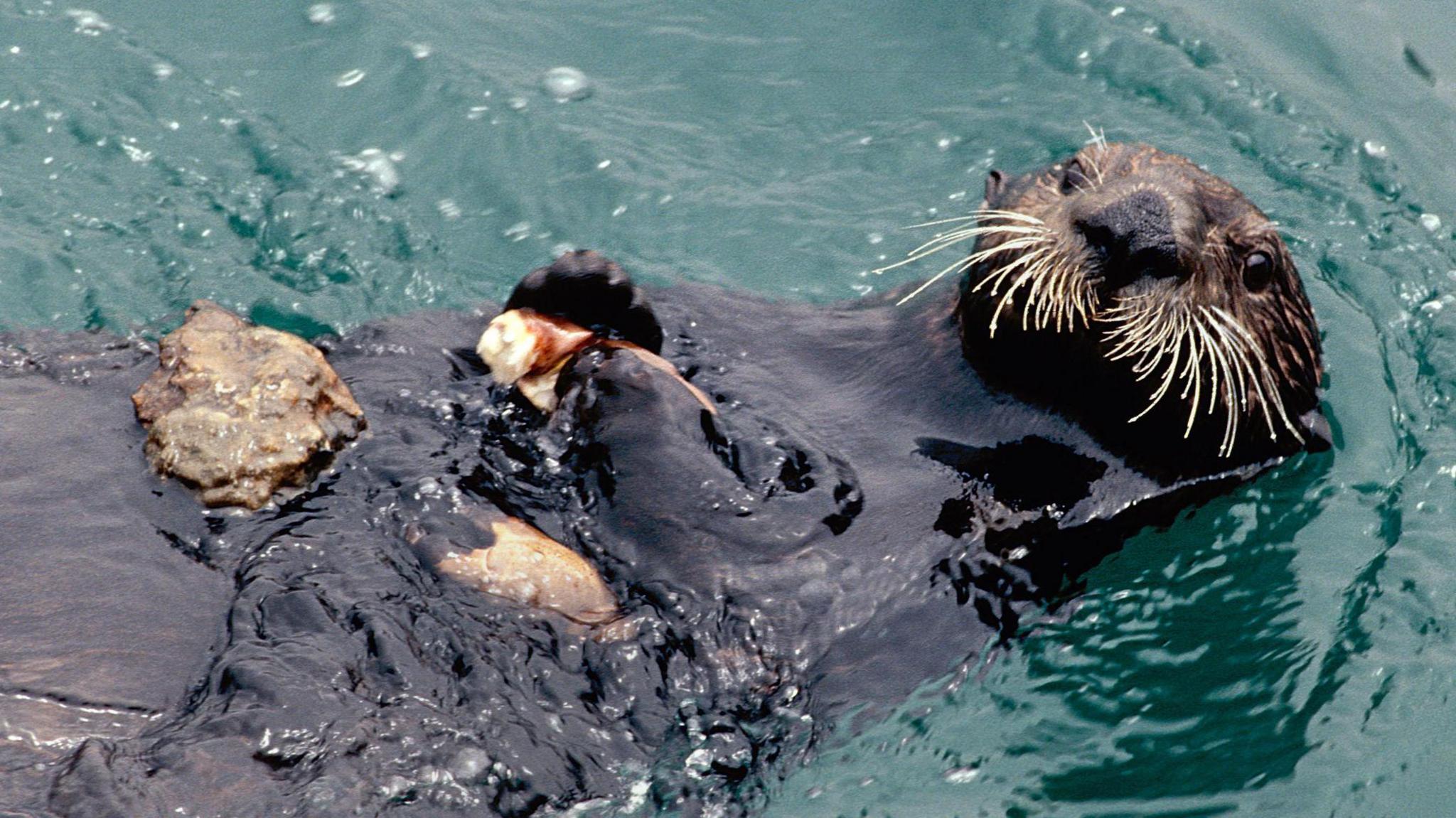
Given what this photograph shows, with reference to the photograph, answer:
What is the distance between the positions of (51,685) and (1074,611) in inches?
121

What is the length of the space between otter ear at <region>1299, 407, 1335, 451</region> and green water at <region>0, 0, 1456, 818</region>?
0.90ft

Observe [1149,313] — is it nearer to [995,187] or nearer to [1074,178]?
[1074,178]

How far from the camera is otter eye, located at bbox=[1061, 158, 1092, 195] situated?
4484mm

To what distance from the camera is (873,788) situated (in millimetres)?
4141

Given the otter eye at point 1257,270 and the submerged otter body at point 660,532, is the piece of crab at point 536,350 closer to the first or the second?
the submerged otter body at point 660,532

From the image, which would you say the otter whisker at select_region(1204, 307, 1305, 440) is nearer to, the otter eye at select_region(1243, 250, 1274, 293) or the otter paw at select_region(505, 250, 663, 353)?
the otter eye at select_region(1243, 250, 1274, 293)

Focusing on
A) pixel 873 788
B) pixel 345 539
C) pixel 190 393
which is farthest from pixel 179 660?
pixel 873 788

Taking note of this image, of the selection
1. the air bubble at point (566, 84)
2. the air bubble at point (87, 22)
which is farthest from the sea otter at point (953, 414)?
the air bubble at point (87, 22)

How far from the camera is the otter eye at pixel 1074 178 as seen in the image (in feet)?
14.7

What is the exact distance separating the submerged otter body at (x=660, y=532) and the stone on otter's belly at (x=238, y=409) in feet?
0.29

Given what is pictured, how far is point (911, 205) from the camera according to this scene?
6863mm

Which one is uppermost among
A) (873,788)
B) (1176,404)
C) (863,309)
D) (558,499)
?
(1176,404)

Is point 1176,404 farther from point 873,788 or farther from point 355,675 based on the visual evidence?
point 355,675

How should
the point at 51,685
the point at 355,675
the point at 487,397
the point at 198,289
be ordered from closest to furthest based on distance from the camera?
the point at 51,685, the point at 355,675, the point at 487,397, the point at 198,289
